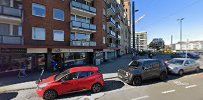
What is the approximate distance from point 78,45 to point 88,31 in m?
3.85

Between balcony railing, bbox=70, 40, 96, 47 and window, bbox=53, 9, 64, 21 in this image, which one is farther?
balcony railing, bbox=70, 40, 96, 47

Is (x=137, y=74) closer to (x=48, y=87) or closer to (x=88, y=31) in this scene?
(x=48, y=87)

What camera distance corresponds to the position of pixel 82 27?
3105 centimetres

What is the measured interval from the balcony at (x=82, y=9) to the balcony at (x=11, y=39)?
10.2 metres

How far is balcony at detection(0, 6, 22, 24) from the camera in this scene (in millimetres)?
20292

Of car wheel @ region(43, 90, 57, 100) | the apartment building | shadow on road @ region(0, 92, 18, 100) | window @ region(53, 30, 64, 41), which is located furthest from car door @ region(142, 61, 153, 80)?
window @ region(53, 30, 64, 41)

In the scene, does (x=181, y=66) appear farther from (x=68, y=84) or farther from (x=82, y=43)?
(x=82, y=43)

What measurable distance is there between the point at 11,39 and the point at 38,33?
419 centimetres

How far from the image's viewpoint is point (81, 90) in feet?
44.3

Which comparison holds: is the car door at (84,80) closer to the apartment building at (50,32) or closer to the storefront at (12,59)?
the apartment building at (50,32)

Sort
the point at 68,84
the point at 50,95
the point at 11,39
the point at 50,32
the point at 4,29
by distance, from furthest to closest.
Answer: the point at 50,32 < the point at 4,29 < the point at 11,39 < the point at 68,84 < the point at 50,95

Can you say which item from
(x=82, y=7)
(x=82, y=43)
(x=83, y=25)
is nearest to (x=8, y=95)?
(x=82, y=43)

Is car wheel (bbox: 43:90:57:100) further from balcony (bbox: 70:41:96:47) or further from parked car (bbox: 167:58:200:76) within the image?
balcony (bbox: 70:41:96:47)

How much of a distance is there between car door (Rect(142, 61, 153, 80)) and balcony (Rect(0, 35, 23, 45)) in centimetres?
1311
